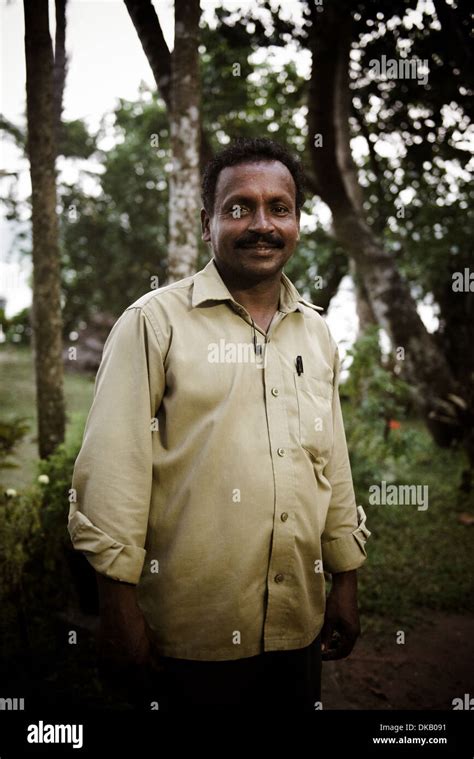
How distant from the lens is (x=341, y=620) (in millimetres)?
2293

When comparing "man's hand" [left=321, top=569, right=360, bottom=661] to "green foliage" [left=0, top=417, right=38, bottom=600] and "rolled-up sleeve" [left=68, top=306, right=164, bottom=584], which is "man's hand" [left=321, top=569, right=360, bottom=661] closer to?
"rolled-up sleeve" [left=68, top=306, right=164, bottom=584]

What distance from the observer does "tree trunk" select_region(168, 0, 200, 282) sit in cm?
417

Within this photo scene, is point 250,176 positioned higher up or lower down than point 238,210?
higher up

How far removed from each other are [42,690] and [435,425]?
23.8ft

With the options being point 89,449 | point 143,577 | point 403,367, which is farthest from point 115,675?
point 403,367

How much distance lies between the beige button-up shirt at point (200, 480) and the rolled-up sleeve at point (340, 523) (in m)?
0.30

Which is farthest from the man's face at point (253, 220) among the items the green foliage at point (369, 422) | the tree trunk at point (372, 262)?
the tree trunk at point (372, 262)

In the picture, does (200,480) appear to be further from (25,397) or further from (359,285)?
(25,397)

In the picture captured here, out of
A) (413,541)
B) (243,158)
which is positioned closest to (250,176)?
(243,158)

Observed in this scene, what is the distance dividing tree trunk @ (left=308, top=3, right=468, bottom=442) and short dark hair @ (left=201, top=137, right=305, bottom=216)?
226 inches

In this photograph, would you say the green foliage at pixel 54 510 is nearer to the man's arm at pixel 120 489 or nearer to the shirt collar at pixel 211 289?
the man's arm at pixel 120 489

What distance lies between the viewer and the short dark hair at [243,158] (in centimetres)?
209

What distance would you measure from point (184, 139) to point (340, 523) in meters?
3.35

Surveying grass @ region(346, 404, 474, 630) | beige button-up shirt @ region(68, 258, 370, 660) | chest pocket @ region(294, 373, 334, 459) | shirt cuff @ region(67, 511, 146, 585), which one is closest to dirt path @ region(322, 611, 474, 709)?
grass @ region(346, 404, 474, 630)
